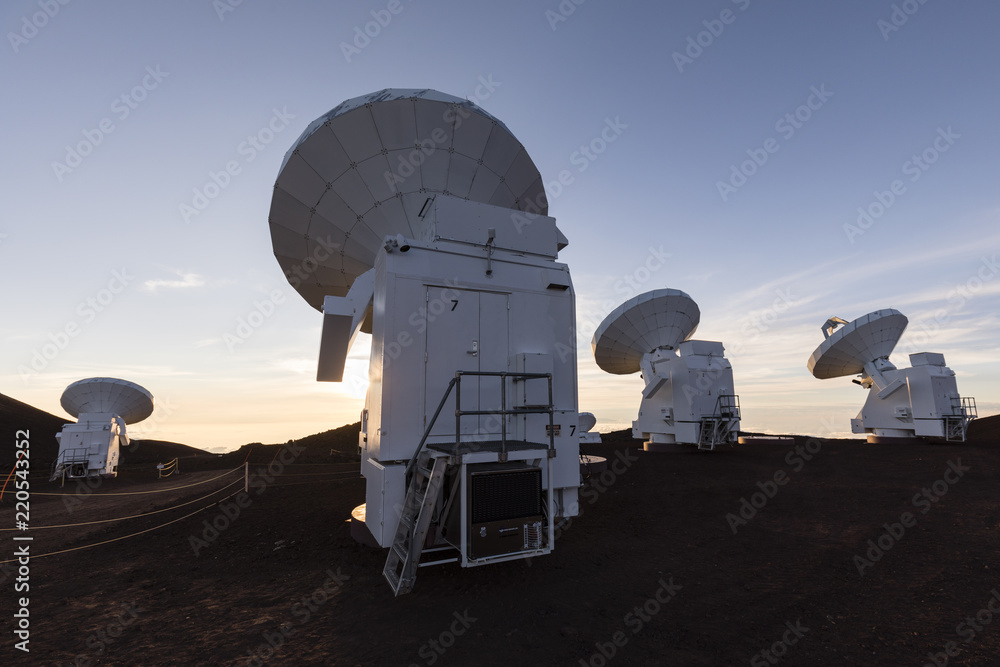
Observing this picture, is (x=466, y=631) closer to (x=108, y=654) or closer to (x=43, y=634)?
(x=108, y=654)

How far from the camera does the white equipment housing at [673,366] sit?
75.8ft

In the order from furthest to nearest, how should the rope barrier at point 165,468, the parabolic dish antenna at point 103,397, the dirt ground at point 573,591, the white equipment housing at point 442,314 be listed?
the parabolic dish antenna at point 103,397 → the rope barrier at point 165,468 → the white equipment housing at point 442,314 → the dirt ground at point 573,591

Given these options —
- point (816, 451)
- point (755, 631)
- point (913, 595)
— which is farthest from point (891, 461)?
point (755, 631)

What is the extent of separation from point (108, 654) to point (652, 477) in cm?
1503

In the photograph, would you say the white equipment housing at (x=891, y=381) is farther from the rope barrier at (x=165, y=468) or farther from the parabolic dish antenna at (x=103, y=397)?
the parabolic dish antenna at (x=103, y=397)

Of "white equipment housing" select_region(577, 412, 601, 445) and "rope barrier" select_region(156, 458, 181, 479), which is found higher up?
"white equipment housing" select_region(577, 412, 601, 445)

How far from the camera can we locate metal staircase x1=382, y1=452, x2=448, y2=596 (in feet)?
18.2

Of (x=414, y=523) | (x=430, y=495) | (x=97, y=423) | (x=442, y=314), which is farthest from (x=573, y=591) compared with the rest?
(x=97, y=423)

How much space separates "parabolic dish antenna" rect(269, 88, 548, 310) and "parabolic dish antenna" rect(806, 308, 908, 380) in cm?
A: 2369

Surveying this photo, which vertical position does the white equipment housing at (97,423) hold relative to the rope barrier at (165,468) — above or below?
above

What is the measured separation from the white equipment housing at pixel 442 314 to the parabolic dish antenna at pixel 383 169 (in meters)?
0.03

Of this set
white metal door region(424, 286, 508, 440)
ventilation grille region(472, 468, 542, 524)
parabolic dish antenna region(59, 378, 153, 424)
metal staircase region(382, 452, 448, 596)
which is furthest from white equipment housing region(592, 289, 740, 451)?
parabolic dish antenna region(59, 378, 153, 424)

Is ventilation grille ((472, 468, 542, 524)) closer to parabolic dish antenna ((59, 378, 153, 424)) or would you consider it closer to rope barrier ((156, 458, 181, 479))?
rope barrier ((156, 458, 181, 479))

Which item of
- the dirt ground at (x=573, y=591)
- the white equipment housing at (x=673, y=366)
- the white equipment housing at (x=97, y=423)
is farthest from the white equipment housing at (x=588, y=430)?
the white equipment housing at (x=97, y=423)
